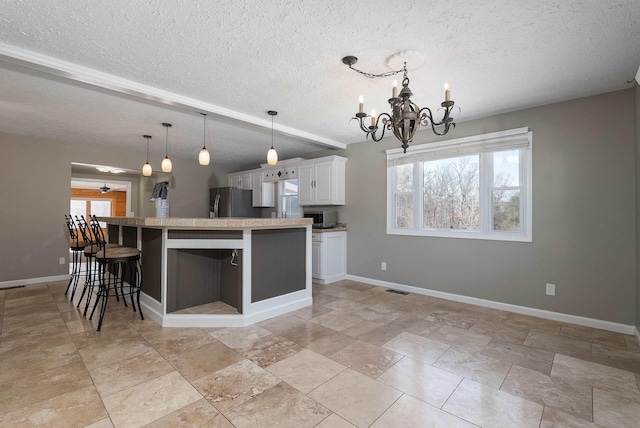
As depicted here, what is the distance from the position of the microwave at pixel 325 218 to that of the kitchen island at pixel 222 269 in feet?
4.78

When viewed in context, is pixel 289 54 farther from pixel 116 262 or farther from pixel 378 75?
pixel 116 262

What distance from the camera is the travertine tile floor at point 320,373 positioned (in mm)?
1729

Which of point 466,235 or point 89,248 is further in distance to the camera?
point 89,248

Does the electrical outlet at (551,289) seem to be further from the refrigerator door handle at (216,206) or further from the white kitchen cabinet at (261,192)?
the refrigerator door handle at (216,206)

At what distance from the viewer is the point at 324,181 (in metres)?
5.29

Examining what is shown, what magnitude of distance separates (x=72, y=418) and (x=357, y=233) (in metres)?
4.14

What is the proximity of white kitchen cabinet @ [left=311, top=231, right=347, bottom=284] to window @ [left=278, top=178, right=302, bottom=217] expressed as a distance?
1242 mm

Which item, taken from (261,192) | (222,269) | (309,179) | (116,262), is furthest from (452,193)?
(116,262)

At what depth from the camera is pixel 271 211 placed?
6.84m

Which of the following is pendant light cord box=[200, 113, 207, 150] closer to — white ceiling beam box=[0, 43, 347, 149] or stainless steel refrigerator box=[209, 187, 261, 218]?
white ceiling beam box=[0, 43, 347, 149]

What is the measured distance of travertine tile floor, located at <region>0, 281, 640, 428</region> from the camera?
1.73 meters

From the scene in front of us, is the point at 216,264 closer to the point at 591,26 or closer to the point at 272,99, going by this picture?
the point at 272,99

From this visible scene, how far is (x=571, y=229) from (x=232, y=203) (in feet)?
18.5

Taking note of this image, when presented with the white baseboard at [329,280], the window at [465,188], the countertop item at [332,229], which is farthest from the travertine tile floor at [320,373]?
the countertop item at [332,229]
